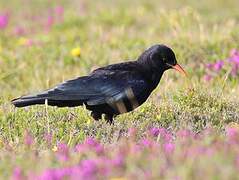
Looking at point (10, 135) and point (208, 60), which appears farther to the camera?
point (208, 60)

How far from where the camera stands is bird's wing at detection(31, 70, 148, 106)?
669 centimetres

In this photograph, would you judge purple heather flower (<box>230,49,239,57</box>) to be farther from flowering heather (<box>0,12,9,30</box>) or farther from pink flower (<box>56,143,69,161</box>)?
flowering heather (<box>0,12,9,30</box>)

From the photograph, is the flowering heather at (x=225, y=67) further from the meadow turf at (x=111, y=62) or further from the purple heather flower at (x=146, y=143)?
the purple heather flower at (x=146, y=143)

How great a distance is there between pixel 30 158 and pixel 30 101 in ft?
5.32

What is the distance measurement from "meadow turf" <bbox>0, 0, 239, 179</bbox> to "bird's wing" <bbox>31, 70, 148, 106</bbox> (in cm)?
22

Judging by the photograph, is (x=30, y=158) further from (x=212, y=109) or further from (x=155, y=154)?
(x=212, y=109)

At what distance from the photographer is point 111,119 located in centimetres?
689

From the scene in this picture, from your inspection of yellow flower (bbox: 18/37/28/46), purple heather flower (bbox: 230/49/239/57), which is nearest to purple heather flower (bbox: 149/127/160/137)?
purple heather flower (bbox: 230/49/239/57)

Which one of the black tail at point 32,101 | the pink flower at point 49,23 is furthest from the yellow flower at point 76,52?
the black tail at point 32,101

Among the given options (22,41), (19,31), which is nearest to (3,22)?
(19,31)

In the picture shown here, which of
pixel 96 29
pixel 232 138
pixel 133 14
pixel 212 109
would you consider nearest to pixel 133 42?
pixel 96 29

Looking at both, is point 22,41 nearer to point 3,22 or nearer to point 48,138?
point 3,22

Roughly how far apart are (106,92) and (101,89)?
0.06m

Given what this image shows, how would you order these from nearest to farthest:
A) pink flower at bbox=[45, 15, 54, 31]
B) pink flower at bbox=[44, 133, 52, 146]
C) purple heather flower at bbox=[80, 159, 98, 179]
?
1. purple heather flower at bbox=[80, 159, 98, 179]
2. pink flower at bbox=[44, 133, 52, 146]
3. pink flower at bbox=[45, 15, 54, 31]
